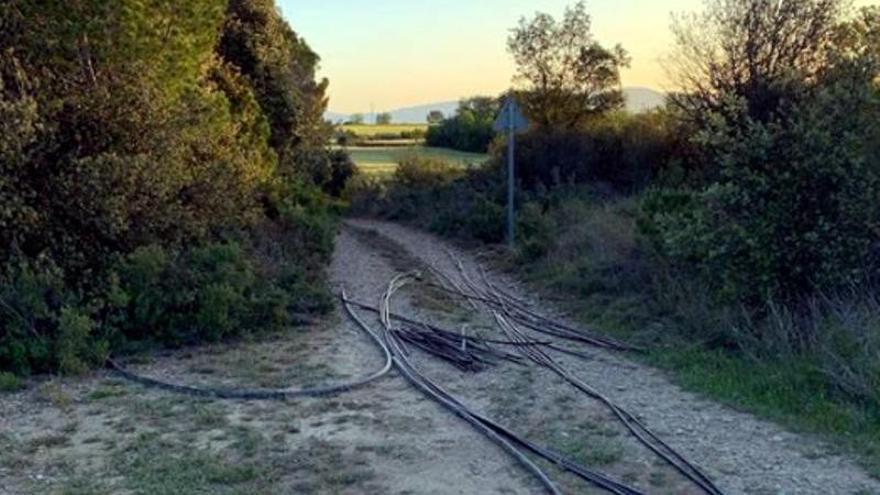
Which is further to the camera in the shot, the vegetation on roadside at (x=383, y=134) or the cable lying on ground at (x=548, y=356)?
the vegetation on roadside at (x=383, y=134)

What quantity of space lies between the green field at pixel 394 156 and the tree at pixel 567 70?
11.1ft

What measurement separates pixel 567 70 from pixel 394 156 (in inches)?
312

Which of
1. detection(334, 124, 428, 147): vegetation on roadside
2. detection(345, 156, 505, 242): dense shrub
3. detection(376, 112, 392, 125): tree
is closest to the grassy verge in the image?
detection(345, 156, 505, 242): dense shrub

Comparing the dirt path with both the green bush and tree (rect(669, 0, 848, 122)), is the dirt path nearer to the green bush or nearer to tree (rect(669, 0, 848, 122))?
the green bush

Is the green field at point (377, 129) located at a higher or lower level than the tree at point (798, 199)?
higher

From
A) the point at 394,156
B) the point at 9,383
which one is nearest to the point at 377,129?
the point at 394,156

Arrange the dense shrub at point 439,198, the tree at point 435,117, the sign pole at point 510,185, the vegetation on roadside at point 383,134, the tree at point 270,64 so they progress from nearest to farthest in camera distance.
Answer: the tree at point 270,64 < the sign pole at point 510,185 < the dense shrub at point 439,198 < the tree at point 435,117 < the vegetation on roadside at point 383,134

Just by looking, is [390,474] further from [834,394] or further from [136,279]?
[136,279]

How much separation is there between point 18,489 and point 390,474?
7.73 ft

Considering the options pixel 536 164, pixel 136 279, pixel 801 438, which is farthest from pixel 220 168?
pixel 536 164

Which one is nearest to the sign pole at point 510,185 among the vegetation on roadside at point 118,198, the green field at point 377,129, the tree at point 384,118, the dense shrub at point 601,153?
the dense shrub at point 601,153

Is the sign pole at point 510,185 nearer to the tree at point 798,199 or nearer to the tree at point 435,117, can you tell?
the tree at point 798,199

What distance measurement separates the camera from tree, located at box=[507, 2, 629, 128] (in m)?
23.2

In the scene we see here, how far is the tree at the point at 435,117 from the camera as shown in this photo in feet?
125
